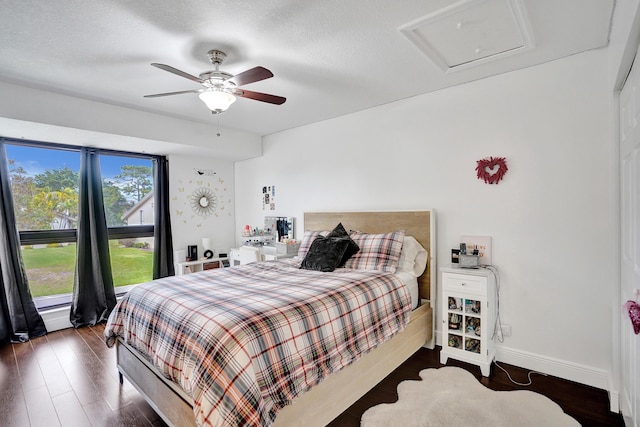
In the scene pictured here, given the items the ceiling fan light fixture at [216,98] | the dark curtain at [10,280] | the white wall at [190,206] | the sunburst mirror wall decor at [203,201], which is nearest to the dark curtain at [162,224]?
the white wall at [190,206]

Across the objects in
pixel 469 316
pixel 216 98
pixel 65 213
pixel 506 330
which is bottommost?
pixel 506 330

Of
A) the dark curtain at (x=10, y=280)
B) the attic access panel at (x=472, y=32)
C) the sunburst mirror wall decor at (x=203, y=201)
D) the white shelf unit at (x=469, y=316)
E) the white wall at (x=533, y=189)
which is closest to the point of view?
the attic access panel at (x=472, y=32)

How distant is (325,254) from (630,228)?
7.07 feet

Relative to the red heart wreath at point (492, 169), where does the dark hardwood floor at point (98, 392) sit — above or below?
below

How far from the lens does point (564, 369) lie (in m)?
2.46

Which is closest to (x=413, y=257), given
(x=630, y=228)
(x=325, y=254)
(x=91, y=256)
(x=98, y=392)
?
(x=325, y=254)

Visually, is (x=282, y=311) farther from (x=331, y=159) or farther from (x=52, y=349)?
(x=52, y=349)

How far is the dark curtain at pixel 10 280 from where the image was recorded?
330 centimetres

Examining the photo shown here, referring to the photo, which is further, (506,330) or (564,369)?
(506,330)

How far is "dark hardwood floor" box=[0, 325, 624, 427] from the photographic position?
2.05 meters

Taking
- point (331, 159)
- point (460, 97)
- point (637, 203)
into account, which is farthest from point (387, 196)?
point (637, 203)

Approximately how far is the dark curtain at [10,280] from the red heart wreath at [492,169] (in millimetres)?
4862

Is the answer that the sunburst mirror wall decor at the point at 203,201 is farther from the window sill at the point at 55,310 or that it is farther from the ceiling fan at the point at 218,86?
the ceiling fan at the point at 218,86

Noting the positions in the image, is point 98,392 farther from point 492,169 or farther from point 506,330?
point 492,169
